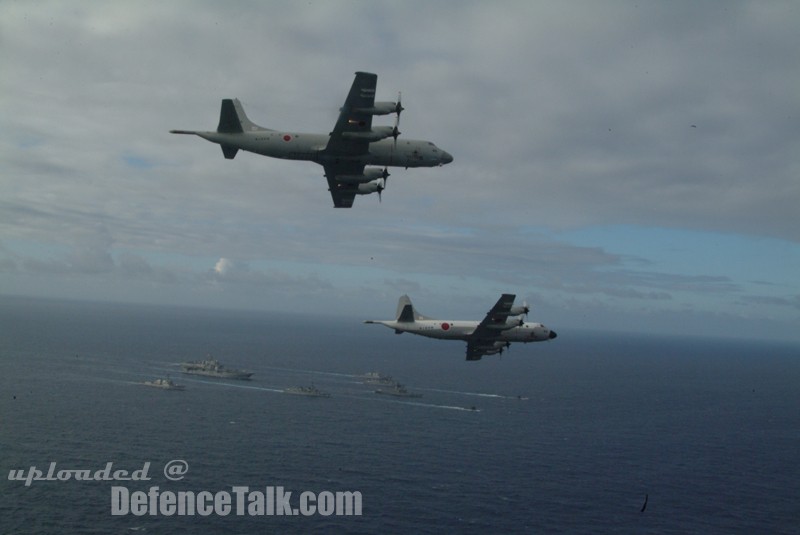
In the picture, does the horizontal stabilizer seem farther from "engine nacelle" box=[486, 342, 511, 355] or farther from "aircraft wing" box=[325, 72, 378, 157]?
"engine nacelle" box=[486, 342, 511, 355]

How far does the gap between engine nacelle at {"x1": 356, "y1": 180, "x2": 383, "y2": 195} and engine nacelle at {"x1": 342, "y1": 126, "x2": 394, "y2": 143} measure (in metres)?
6.23

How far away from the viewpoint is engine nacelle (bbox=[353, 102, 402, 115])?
49.5m

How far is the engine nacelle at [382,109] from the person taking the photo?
162 ft

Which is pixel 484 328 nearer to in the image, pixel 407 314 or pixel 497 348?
pixel 497 348

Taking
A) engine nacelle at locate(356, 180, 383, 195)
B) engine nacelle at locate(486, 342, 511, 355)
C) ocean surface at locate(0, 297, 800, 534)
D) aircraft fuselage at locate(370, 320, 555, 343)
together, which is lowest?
ocean surface at locate(0, 297, 800, 534)

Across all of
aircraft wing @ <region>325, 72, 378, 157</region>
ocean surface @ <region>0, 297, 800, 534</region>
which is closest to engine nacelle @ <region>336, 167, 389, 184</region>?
aircraft wing @ <region>325, 72, 378, 157</region>

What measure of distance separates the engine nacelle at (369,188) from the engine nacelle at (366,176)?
79cm

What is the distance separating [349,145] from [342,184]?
5.07m

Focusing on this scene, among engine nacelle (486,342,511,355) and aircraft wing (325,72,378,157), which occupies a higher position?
aircraft wing (325,72,378,157)

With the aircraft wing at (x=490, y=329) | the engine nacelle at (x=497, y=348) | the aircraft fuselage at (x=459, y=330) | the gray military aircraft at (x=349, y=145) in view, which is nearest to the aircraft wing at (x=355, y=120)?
the gray military aircraft at (x=349, y=145)

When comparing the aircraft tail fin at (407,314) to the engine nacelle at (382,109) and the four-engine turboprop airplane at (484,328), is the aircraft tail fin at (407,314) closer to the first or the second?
the four-engine turboprop airplane at (484,328)

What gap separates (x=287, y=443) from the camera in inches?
4547

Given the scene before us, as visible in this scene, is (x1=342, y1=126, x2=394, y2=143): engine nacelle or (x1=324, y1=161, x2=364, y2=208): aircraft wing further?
(x1=324, y1=161, x2=364, y2=208): aircraft wing

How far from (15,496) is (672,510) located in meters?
99.3
